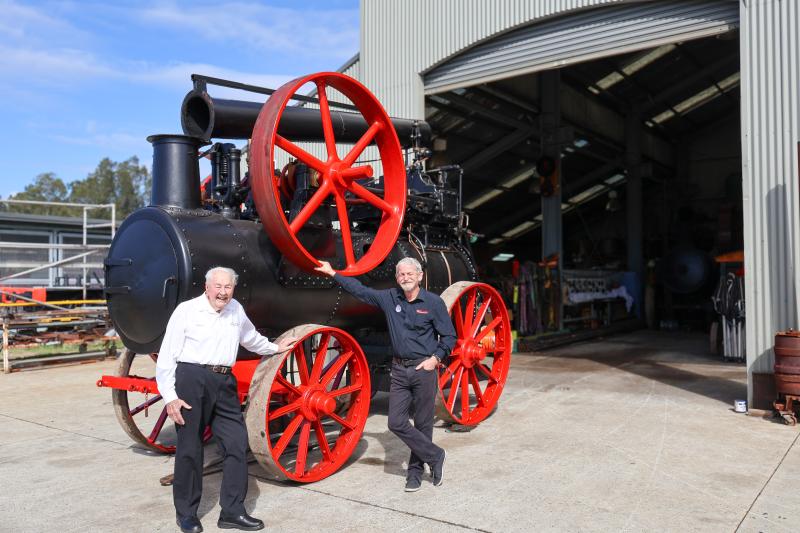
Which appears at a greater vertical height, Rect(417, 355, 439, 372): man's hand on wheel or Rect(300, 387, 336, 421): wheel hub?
Rect(417, 355, 439, 372): man's hand on wheel

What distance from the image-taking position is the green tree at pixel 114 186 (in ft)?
194

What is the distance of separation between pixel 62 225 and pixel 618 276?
13920mm

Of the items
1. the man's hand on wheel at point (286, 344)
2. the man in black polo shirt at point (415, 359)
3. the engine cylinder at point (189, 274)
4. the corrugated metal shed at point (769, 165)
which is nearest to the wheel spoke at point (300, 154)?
the engine cylinder at point (189, 274)

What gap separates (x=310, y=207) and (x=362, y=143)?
785mm

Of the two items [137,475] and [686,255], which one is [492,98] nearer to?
[686,255]

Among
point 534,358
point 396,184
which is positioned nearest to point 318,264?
point 396,184

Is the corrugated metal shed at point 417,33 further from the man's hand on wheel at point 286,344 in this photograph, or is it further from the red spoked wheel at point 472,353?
the man's hand on wheel at point 286,344

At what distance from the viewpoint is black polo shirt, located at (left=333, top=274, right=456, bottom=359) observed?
14.0 ft

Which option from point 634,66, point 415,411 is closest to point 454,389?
point 415,411

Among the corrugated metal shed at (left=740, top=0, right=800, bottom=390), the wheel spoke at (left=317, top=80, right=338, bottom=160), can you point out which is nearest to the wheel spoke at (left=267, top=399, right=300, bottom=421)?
the wheel spoke at (left=317, top=80, right=338, bottom=160)

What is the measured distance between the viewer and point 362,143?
5.02 meters

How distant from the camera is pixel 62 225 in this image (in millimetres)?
16500

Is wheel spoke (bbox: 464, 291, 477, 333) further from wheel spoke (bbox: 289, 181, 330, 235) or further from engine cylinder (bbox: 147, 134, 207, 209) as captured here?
engine cylinder (bbox: 147, 134, 207, 209)

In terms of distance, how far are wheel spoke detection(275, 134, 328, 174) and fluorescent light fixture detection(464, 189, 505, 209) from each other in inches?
579
